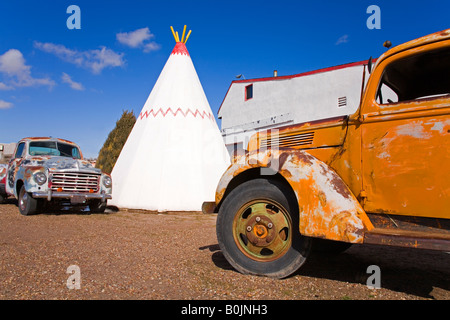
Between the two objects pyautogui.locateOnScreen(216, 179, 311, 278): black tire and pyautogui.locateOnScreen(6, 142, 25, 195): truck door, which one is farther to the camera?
pyautogui.locateOnScreen(6, 142, 25, 195): truck door

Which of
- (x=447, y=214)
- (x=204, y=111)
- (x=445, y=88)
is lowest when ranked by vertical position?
(x=447, y=214)

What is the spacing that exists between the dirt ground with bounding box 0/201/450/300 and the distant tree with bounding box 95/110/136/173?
283 inches

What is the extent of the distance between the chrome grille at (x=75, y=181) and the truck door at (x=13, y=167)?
1.70 metres

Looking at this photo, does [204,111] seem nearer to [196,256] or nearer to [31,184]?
[31,184]

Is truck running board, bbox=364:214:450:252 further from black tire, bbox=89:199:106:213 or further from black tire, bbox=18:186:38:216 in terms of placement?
black tire, bbox=18:186:38:216

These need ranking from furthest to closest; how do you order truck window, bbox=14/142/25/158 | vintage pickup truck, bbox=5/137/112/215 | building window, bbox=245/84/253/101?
1. building window, bbox=245/84/253/101
2. truck window, bbox=14/142/25/158
3. vintage pickup truck, bbox=5/137/112/215

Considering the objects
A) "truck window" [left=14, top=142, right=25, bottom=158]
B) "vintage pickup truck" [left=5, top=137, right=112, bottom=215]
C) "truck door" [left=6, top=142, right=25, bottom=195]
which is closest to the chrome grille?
"vintage pickup truck" [left=5, top=137, right=112, bottom=215]

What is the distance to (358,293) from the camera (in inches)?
91.7

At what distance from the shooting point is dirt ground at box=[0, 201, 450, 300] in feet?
7.44

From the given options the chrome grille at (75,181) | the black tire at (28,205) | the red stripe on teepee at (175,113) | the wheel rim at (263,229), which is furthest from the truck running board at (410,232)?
the red stripe on teepee at (175,113)

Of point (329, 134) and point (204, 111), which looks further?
point (204, 111)

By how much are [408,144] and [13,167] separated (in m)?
9.33

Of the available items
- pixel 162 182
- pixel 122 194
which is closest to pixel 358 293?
pixel 162 182

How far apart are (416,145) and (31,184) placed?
755 cm
